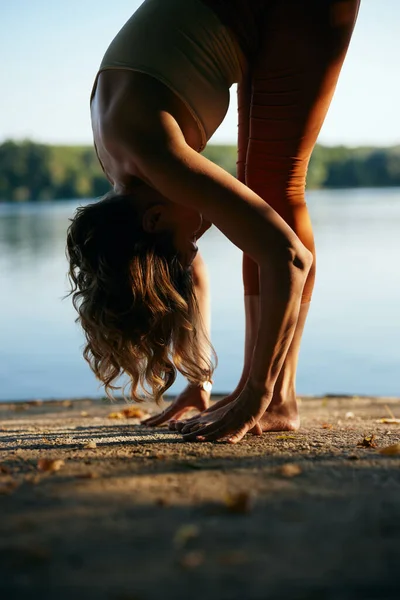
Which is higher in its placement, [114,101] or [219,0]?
[219,0]

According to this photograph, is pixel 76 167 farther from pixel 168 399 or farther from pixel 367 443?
pixel 367 443

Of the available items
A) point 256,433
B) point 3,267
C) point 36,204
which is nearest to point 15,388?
point 256,433

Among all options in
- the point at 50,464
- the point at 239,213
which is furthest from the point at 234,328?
the point at 50,464

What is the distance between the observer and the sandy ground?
122cm

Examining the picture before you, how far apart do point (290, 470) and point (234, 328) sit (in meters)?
5.39

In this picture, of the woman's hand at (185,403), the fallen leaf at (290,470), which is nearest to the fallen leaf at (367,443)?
the fallen leaf at (290,470)

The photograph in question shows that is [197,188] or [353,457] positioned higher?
[197,188]

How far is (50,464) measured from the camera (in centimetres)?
192

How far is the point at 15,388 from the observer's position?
5.44 meters

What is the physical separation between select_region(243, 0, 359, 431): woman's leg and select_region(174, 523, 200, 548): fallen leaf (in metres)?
1.09

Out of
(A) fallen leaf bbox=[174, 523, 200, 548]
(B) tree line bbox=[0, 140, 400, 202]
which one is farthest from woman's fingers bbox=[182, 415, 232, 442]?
(B) tree line bbox=[0, 140, 400, 202]

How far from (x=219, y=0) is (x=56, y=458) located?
1.42 metres

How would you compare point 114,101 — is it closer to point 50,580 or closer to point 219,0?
point 219,0

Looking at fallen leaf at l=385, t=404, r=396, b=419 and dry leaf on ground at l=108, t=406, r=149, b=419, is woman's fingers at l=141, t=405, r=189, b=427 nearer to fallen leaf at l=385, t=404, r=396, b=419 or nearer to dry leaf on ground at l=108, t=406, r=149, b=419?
dry leaf on ground at l=108, t=406, r=149, b=419
